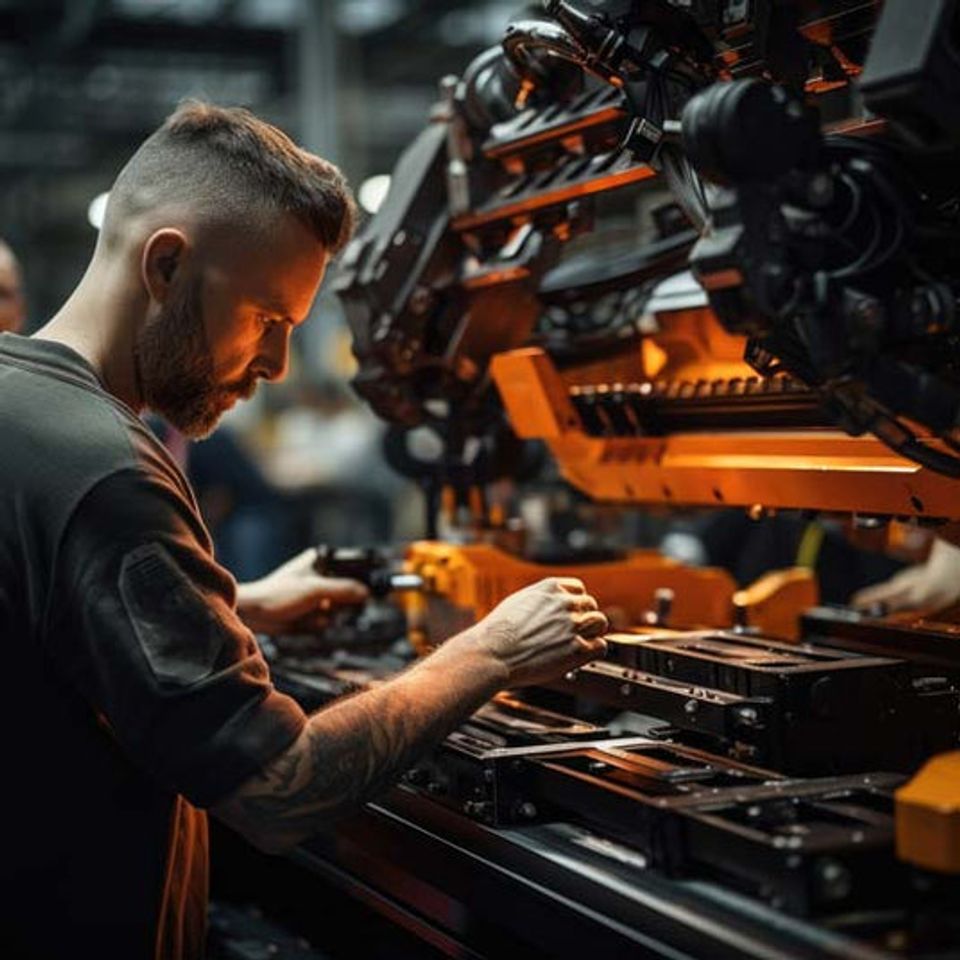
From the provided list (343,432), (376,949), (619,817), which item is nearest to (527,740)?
(619,817)

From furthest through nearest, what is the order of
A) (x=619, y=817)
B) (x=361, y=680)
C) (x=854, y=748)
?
(x=361, y=680) < (x=854, y=748) < (x=619, y=817)

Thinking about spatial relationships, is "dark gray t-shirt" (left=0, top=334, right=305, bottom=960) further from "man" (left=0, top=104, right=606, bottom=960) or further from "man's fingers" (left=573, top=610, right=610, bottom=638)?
"man's fingers" (left=573, top=610, right=610, bottom=638)

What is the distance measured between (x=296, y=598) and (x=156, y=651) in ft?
4.50

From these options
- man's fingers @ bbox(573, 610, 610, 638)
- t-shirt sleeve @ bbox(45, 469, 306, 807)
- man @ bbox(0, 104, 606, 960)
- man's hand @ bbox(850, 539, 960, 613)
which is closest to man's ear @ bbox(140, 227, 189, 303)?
man @ bbox(0, 104, 606, 960)

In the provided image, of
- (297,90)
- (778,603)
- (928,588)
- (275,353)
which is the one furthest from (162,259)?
(297,90)

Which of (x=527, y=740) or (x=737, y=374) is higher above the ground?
(x=737, y=374)

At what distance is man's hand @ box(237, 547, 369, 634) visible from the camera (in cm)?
318

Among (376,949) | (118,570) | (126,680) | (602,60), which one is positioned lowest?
(376,949)

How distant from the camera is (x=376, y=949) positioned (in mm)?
2920

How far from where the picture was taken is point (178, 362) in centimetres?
214

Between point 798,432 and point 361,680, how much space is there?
913mm

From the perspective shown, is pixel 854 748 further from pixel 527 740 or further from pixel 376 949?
pixel 376 949

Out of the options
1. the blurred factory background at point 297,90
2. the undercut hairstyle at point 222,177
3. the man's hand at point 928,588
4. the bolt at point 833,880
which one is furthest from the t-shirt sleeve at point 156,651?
the blurred factory background at point 297,90

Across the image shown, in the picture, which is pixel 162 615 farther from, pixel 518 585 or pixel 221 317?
pixel 518 585
